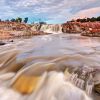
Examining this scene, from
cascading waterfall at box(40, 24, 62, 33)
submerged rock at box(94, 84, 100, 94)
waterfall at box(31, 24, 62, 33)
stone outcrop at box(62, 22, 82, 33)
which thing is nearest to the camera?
submerged rock at box(94, 84, 100, 94)

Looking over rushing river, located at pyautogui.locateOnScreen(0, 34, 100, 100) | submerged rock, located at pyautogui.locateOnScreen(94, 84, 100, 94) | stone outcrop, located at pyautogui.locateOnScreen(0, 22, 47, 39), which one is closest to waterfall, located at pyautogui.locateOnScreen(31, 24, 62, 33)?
stone outcrop, located at pyautogui.locateOnScreen(0, 22, 47, 39)

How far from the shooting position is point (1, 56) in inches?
442

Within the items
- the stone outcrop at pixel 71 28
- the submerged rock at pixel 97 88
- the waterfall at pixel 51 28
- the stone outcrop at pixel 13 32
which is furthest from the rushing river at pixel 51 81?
→ the waterfall at pixel 51 28

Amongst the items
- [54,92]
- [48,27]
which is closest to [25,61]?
[54,92]

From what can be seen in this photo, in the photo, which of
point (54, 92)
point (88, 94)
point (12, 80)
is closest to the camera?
point (88, 94)

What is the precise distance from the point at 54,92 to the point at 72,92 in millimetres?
478

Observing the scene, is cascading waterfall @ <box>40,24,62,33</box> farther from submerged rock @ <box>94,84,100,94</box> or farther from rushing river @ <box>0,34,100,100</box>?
submerged rock @ <box>94,84,100,94</box>

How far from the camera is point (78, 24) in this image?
4372 cm

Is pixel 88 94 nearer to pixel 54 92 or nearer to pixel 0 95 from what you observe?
pixel 54 92

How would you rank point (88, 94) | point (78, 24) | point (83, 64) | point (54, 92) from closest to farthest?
point (88, 94) < point (54, 92) < point (83, 64) < point (78, 24)

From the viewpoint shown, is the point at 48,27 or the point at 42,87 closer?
the point at 42,87

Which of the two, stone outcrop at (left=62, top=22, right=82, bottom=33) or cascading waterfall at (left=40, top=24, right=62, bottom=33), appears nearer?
stone outcrop at (left=62, top=22, right=82, bottom=33)

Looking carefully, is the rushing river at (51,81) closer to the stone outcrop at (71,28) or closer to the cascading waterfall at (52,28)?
the stone outcrop at (71,28)

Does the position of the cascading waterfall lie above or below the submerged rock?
below
